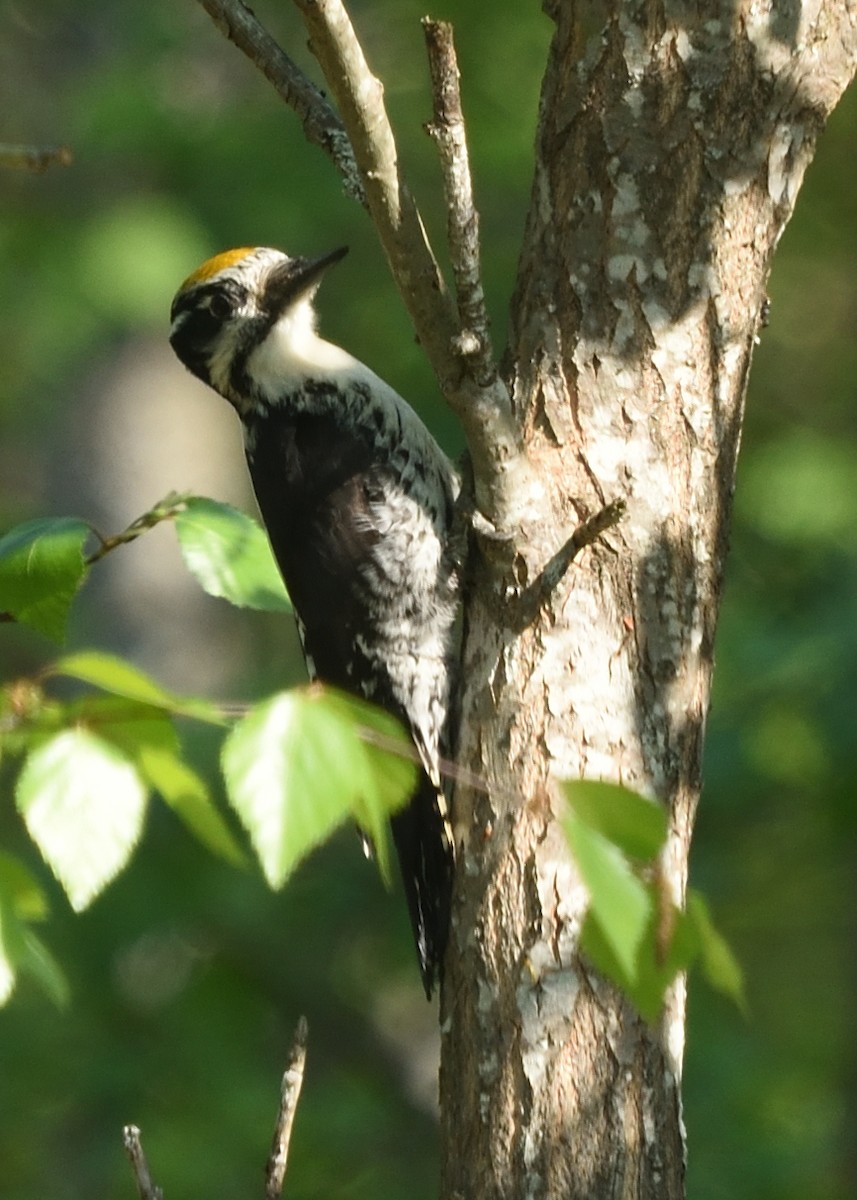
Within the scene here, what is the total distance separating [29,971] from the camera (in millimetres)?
1668

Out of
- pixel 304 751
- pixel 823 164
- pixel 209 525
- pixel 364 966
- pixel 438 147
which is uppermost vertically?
pixel 823 164

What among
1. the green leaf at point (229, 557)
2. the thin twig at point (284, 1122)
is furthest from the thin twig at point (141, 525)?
the thin twig at point (284, 1122)

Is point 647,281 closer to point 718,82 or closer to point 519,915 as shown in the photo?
point 718,82

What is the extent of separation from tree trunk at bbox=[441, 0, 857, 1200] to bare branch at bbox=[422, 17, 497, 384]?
276 mm

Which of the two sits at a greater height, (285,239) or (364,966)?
(285,239)

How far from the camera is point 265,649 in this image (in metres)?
9.37

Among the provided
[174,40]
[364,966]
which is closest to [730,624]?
[364,966]

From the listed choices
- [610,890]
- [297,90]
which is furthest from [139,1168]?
[297,90]

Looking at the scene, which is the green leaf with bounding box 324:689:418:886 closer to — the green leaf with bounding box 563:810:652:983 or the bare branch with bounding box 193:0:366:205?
the green leaf with bounding box 563:810:652:983

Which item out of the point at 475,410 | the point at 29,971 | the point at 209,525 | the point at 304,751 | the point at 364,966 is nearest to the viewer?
the point at 304,751

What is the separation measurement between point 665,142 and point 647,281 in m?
0.23

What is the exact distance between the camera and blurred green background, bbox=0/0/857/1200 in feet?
23.0

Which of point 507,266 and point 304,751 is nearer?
point 304,751

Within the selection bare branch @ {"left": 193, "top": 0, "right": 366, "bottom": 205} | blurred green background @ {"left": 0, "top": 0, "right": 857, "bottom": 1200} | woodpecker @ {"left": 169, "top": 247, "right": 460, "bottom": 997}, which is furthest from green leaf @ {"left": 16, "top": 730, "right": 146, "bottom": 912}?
blurred green background @ {"left": 0, "top": 0, "right": 857, "bottom": 1200}
